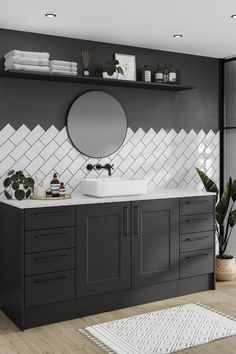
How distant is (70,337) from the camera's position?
3359 mm

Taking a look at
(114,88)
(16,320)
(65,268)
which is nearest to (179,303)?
(65,268)

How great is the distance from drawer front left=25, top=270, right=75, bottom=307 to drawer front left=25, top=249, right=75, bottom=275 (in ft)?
0.15

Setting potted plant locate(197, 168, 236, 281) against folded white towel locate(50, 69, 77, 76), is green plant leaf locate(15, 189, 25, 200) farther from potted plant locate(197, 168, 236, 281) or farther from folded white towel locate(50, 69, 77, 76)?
potted plant locate(197, 168, 236, 281)

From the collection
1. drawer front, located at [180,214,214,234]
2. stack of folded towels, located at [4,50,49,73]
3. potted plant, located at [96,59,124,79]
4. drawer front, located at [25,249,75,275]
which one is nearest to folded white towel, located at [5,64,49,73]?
stack of folded towels, located at [4,50,49,73]

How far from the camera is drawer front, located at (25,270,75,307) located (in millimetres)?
3496

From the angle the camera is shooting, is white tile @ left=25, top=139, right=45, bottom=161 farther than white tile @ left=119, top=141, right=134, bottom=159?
No

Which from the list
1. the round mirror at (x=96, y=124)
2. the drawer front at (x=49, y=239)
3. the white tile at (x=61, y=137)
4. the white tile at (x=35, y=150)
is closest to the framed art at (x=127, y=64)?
the round mirror at (x=96, y=124)

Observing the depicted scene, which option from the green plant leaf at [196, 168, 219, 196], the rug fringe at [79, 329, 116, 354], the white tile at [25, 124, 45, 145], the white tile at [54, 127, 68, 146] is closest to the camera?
the rug fringe at [79, 329, 116, 354]

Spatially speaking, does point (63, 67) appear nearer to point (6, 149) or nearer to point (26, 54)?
point (26, 54)

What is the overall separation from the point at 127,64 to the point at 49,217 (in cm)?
183

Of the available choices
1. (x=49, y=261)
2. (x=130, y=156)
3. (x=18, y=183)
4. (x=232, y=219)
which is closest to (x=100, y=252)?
(x=49, y=261)

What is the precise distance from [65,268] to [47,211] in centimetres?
49

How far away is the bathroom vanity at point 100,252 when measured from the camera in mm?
3514

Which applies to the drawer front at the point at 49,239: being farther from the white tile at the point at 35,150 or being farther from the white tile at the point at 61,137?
Answer: the white tile at the point at 61,137
